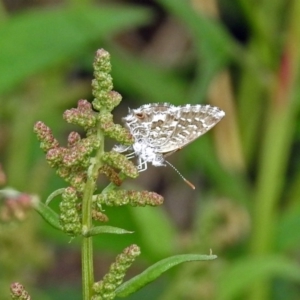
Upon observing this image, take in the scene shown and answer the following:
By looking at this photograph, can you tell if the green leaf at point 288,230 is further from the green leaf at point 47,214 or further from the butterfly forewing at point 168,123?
the green leaf at point 47,214

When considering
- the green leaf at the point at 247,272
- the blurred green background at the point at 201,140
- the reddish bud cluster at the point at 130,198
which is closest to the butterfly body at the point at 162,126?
the reddish bud cluster at the point at 130,198

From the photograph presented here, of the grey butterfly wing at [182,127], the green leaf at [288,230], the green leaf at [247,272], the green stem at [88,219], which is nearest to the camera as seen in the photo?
the green stem at [88,219]

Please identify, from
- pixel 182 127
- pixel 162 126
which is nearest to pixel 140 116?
pixel 162 126

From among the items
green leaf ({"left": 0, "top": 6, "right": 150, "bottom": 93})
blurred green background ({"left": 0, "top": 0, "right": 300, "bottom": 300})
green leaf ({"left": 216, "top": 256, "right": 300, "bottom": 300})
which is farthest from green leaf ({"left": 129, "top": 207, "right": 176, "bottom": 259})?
green leaf ({"left": 0, "top": 6, "right": 150, "bottom": 93})

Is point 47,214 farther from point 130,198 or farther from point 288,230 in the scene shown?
point 288,230

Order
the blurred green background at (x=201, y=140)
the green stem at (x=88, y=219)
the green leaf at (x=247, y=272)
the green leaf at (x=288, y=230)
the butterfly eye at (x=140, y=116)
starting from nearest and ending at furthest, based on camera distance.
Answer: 1. the green stem at (x=88, y=219)
2. the butterfly eye at (x=140, y=116)
3. the green leaf at (x=247, y=272)
4. the blurred green background at (x=201, y=140)
5. the green leaf at (x=288, y=230)

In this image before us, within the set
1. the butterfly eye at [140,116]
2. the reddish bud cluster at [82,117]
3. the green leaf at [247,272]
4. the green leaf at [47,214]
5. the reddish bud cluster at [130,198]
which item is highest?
the reddish bud cluster at [82,117]

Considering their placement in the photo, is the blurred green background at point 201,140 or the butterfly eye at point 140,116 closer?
the butterfly eye at point 140,116

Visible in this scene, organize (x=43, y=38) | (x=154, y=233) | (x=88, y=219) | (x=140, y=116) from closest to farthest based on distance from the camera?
(x=88, y=219)
(x=140, y=116)
(x=154, y=233)
(x=43, y=38)
